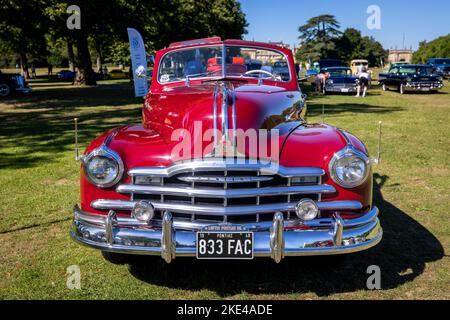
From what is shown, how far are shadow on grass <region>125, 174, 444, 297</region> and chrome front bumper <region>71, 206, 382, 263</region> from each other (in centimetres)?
56

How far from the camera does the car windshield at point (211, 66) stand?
5.00 m

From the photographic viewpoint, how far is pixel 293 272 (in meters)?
3.82

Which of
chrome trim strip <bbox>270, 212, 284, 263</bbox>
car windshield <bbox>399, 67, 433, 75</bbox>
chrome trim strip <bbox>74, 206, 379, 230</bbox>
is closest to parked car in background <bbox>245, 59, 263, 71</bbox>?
chrome trim strip <bbox>74, 206, 379, 230</bbox>

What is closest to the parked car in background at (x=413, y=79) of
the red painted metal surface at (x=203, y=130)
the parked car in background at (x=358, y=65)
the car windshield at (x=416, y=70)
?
the car windshield at (x=416, y=70)

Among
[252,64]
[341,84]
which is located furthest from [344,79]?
[252,64]

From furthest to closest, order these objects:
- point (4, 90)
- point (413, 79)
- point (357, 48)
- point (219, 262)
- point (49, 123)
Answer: point (357, 48) → point (413, 79) → point (4, 90) → point (49, 123) → point (219, 262)

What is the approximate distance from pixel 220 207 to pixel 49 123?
35.0 feet

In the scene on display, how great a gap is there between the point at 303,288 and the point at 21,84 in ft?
72.6

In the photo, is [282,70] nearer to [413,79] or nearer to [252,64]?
[252,64]

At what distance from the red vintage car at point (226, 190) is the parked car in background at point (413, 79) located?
71.7 ft

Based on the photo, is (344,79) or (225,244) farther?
(344,79)

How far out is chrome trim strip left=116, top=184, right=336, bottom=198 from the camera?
10.3 ft

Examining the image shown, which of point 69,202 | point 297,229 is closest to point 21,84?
point 69,202

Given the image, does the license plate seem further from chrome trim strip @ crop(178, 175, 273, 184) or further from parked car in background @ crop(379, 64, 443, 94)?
parked car in background @ crop(379, 64, 443, 94)
